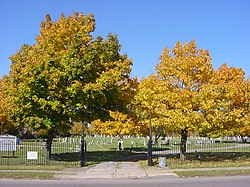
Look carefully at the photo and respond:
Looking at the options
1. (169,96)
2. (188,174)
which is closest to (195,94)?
(169,96)

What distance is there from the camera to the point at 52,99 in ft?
68.6

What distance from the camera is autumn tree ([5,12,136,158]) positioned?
799 inches

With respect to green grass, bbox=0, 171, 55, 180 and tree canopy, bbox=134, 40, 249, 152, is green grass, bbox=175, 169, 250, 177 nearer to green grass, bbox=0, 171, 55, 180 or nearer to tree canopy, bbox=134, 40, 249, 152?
tree canopy, bbox=134, 40, 249, 152

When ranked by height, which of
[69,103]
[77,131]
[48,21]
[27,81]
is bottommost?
[77,131]

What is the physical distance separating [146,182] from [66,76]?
924 centimetres

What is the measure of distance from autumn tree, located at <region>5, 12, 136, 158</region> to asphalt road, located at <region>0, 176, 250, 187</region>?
6.86 m

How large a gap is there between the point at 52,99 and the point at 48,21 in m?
6.42

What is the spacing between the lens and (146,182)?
1391 cm

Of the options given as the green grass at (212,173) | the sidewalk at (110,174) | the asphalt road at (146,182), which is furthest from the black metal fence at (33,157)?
the green grass at (212,173)

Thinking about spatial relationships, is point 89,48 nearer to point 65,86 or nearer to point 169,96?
point 65,86

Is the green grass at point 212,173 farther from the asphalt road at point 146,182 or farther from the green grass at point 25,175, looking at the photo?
the green grass at point 25,175

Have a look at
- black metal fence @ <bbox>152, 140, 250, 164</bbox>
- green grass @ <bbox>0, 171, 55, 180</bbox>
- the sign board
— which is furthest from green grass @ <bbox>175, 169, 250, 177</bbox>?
the sign board

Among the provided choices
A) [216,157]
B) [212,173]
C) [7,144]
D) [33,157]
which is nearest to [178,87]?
[212,173]

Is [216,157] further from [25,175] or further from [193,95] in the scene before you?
[25,175]
